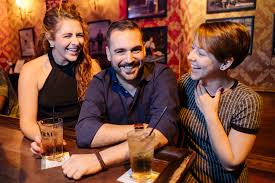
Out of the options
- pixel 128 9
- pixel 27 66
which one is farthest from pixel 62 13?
pixel 128 9

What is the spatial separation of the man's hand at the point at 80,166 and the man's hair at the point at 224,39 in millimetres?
786

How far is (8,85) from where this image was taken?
240 centimetres

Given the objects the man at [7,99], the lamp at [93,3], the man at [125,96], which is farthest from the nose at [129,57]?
the lamp at [93,3]

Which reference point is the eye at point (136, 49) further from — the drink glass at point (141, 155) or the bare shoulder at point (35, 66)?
the bare shoulder at point (35, 66)

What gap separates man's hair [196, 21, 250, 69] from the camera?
131 cm

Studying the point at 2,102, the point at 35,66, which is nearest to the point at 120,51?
the point at 35,66

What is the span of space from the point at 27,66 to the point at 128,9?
304 centimetres

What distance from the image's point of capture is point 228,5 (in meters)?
4.34

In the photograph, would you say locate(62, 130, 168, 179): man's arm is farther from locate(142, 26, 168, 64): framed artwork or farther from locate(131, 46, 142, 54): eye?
locate(142, 26, 168, 64): framed artwork

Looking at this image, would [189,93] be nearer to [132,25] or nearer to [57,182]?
[132,25]

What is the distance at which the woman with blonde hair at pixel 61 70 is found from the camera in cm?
185

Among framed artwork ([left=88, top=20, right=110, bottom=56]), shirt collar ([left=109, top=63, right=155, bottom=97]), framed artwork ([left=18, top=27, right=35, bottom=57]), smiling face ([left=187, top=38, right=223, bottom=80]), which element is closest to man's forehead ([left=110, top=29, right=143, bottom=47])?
shirt collar ([left=109, top=63, right=155, bottom=97])

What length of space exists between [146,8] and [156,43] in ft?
1.98

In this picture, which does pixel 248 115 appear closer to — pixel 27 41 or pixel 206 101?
pixel 206 101
